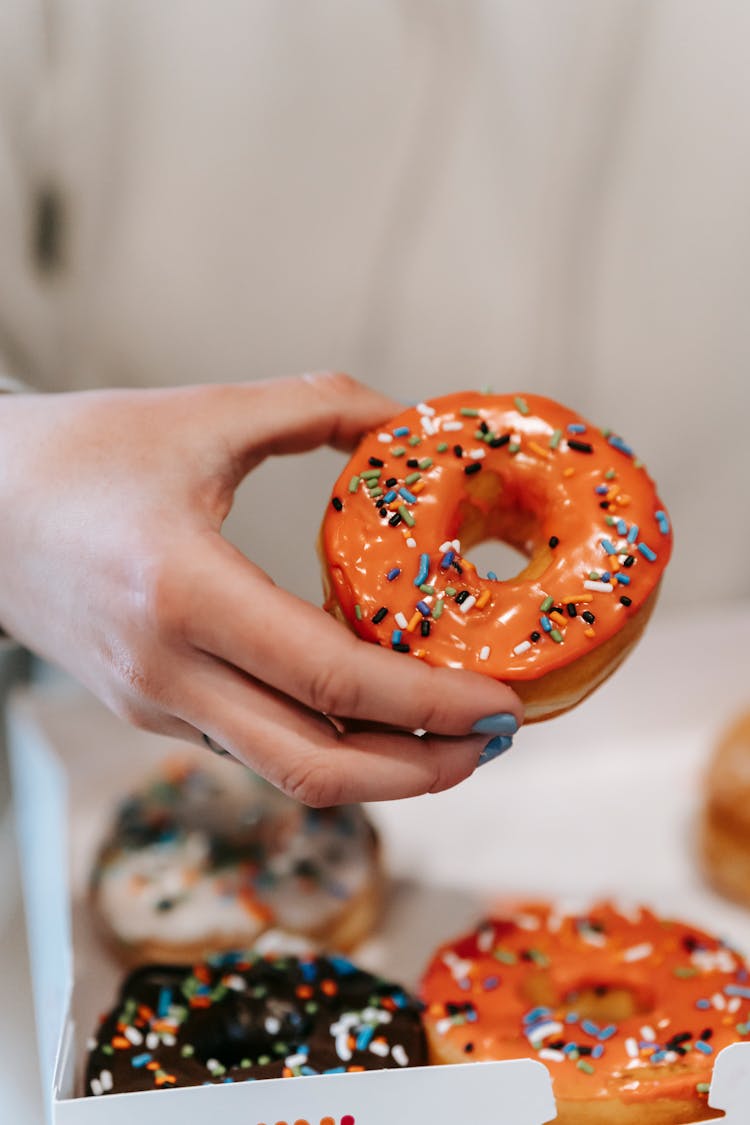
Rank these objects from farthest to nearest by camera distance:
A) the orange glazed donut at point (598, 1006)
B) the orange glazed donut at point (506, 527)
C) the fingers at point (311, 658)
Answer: the orange glazed donut at point (598, 1006) < the orange glazed donut at point (506, 527) < the fingers at point (311, 658)

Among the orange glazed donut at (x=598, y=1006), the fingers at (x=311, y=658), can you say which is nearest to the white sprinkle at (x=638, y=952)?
the orange glazed donut at (x=598, y=1006)

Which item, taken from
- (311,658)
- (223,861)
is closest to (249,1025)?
(223,861)

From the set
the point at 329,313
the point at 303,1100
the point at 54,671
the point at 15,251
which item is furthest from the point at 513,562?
the point at 303,1100

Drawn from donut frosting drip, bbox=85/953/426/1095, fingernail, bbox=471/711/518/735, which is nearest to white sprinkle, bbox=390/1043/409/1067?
donut frosting drip, bbox=85/953/426/1095

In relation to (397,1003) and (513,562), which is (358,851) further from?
(513,562)

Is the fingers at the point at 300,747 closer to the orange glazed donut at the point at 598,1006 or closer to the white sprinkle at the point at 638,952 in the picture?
the orange glazed donut at the point at 598,1006
